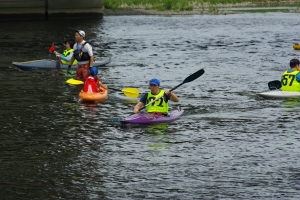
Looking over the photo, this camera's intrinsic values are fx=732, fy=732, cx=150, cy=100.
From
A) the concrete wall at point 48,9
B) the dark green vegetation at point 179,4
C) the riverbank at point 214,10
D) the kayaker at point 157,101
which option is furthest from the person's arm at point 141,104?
the dark green vegetation at point 179,4

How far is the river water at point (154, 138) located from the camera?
1381 cm

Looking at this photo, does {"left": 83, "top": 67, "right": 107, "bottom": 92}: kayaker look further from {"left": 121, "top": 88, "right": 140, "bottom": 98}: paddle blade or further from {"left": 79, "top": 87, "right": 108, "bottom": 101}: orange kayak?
{"left": 121, "top": 88, "right": 140, "bottom": 98}: paddle blade

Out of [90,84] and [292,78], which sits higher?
[292,78]

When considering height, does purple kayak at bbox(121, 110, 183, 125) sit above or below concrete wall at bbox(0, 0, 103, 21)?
above

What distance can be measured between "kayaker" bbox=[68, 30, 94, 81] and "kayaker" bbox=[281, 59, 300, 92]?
625cm

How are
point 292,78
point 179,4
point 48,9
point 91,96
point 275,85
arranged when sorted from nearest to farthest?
point 91,96
point 292,78
point 275,85
point 48,9
point 179,4

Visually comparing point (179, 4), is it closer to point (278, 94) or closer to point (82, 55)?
point (82, 55)

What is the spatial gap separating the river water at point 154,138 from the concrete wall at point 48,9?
1018 inches

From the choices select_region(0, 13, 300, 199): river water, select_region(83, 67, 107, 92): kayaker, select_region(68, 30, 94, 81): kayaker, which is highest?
select_region(68, 30, 94, 81): kayaker

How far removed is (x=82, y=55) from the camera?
2392 cm

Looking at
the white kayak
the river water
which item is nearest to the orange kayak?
the river water

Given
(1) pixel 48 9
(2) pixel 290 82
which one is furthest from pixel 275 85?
(1) pixel 48 9

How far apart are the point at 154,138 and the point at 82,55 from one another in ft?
23.4

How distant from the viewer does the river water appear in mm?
13812
